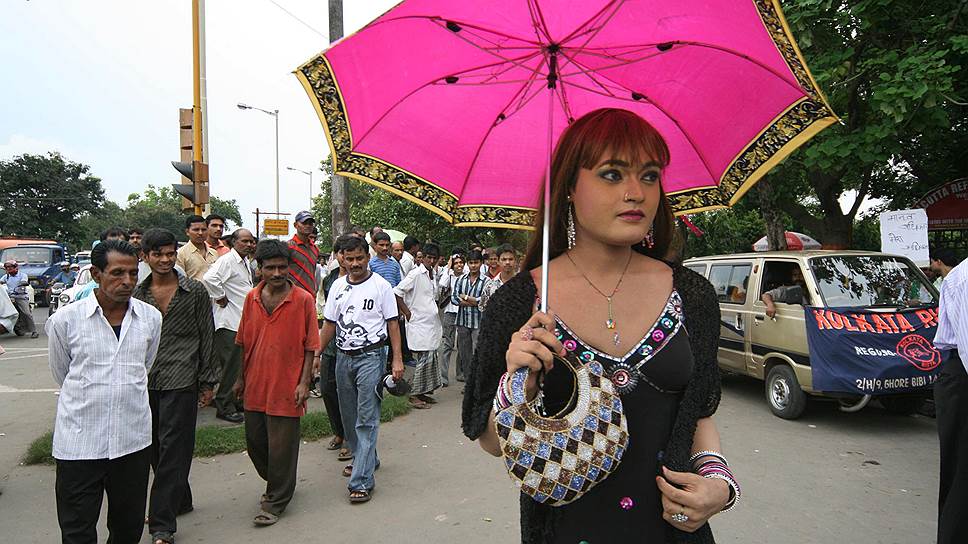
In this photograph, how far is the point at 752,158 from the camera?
214 cm

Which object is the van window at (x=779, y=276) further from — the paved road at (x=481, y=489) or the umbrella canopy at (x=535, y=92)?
the umbrella canopy at (x=535, y=92)

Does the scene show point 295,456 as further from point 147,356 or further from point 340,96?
point 340,96

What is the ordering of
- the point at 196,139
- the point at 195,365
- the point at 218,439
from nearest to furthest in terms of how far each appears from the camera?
the point at 195,365
the point at 218,439
the point at 196,139

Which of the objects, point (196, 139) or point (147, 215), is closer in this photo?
point (196, 139)

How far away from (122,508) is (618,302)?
3.02m

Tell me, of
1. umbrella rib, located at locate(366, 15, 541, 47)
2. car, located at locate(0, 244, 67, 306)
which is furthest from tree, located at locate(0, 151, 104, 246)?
umbrella rib, located at locate(366, 15, 541, 47)

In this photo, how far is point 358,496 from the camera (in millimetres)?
4500

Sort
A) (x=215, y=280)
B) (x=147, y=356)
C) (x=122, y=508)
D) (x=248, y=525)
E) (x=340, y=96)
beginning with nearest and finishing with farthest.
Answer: (x=340, y=96) → (x=122, y=508) → (x=147, y=356) → (x=248, y=525) → (x=215, y=280)

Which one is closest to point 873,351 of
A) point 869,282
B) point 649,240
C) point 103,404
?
point 869,282

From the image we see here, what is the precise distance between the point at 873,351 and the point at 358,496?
193 inches

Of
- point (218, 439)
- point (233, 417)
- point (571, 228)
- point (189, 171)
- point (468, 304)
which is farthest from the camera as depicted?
point (468, 304)

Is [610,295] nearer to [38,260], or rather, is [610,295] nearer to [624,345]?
[624,345]

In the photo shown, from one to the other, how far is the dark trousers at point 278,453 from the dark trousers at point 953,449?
12.5 ft

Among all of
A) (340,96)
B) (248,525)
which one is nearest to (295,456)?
(248,525)
